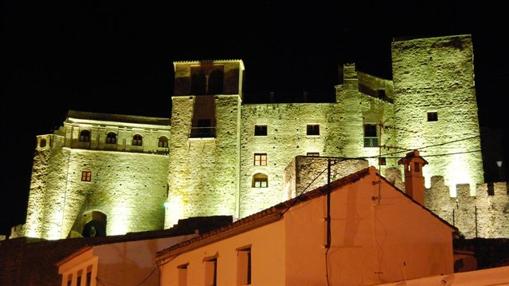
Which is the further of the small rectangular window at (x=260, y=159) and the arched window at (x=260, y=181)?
the small rectangular window at (x=260, y=159)

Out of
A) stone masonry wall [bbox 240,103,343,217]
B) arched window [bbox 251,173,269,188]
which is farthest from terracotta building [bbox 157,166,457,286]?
arched window [bbox 251,173,269,188]

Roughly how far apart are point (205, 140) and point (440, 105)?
14681mm

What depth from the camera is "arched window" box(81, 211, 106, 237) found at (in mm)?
49981

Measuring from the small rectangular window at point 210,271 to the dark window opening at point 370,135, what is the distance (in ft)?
85.0

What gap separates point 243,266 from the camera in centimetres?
2025

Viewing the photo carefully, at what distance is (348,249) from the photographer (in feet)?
63.6

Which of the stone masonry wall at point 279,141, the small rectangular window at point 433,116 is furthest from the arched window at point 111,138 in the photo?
the small rectangular window at point 433,116

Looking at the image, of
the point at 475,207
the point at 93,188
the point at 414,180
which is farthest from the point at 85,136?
the point at 414,180

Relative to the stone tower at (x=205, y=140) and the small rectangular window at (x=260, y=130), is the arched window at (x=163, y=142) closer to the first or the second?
the stone tower at (x=205, y=140)

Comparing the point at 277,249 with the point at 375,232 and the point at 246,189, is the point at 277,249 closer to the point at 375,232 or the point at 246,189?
the point at 375,232

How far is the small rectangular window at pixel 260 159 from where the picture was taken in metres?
47.2

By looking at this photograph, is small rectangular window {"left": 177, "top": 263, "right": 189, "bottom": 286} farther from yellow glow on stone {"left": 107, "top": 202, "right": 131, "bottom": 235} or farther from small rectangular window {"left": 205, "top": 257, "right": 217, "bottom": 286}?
yellow glow on stone {"left": 107, "top": 202, "right": 131, "bottom": 235}

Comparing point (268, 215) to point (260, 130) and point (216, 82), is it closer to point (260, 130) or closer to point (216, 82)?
point (260, 130)

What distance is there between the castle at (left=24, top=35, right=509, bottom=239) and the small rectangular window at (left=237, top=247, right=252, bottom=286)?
76.2 feet
